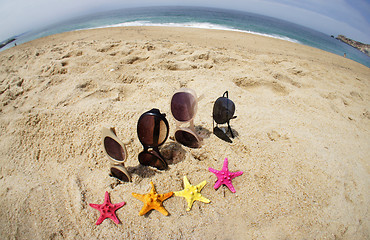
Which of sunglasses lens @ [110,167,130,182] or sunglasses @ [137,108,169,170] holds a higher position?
sunglasses @ [137,108,169,170]

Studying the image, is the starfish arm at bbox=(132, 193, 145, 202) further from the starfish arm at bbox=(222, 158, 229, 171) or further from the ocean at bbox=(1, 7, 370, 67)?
the ocean at bbox=(1, 7, 370, 67)

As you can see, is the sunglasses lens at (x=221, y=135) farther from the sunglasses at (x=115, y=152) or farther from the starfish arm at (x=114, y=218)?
the starfish arm at (x=114, y=218)

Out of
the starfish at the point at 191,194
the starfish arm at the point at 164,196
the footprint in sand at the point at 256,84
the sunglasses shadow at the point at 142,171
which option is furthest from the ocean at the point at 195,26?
the starfish at the point at 191,194

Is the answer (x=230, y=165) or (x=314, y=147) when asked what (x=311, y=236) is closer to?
(x=230, y=165)

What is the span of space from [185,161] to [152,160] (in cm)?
41

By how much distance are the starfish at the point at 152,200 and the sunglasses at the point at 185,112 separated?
720 mm

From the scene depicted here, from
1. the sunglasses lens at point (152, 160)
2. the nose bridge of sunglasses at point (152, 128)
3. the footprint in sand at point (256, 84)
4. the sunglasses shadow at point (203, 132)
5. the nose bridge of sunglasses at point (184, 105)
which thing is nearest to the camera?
the nose bridge of sunglasses at point (152, 128)

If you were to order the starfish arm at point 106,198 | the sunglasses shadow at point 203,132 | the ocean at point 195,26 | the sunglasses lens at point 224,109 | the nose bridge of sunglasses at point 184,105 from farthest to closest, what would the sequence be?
the ocean at point 195,26 < the sunglasses shadow at point 203,132 < the sunglasses lens at point 224,109 < the nose bridge of sunglasses at point 184,105 < the starfish arm at point 106,198

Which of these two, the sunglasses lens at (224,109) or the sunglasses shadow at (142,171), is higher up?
the sunglasses lens at (224,109)

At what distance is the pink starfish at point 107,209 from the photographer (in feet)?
4.86

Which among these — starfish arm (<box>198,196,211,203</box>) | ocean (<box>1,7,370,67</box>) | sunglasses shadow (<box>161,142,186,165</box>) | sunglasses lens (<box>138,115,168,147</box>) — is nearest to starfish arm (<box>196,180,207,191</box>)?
starfish arm (<box>198,196,211,203</box>)

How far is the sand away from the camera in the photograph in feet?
4.93

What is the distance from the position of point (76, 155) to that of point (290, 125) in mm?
3197

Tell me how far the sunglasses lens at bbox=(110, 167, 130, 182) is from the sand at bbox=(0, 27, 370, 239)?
7cm
